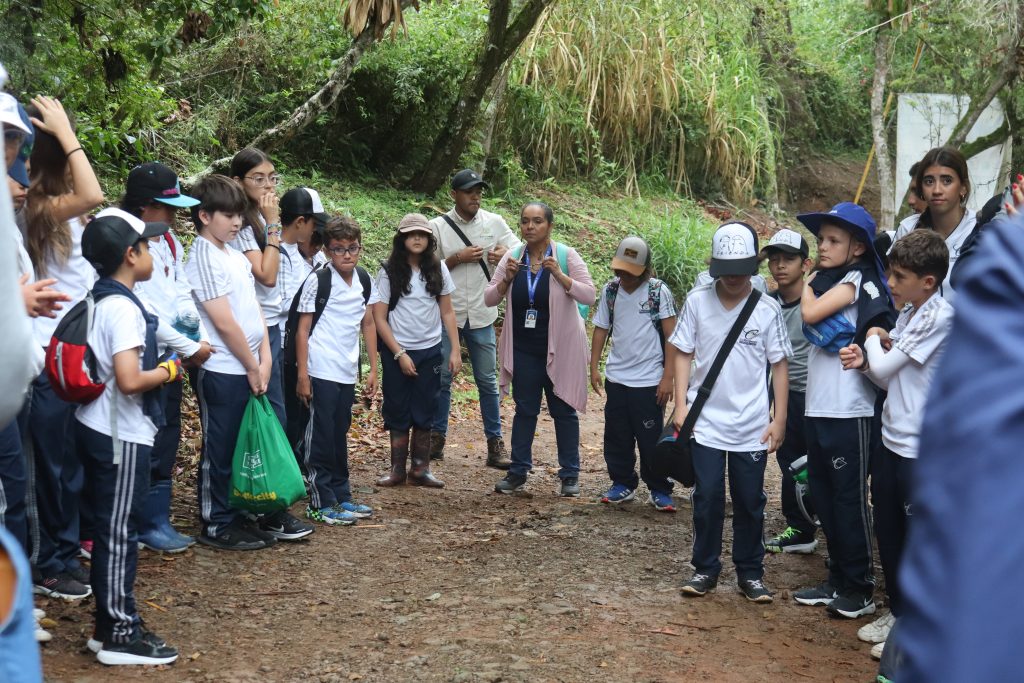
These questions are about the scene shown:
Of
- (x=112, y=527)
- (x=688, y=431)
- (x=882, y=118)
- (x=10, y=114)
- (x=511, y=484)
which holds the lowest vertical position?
(x=511, y=484)

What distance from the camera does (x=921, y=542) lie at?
0.73m

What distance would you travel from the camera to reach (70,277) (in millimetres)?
5031

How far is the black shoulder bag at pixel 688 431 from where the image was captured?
5.45m

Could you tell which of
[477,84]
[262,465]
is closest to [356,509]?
[262,465]

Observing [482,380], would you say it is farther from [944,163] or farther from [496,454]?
[944,163]

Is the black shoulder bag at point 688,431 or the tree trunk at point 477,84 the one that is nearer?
the black shoulder bag at point 688,431

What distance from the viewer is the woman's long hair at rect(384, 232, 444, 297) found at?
24.3 feet

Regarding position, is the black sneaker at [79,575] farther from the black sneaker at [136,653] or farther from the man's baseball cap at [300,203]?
the man's baseball cap at [300,203]

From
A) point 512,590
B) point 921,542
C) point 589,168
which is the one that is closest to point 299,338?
point 512,590

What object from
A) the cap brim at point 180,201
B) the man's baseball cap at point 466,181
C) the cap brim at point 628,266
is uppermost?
the man's baseball cap at point 466,181

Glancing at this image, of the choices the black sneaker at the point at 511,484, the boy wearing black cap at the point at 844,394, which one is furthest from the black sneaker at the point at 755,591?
the black sneaker at the point at 511,484

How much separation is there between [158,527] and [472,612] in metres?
1.80

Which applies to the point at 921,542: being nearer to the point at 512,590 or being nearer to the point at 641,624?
the point at 641,624

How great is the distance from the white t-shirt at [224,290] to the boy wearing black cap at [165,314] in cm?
11
